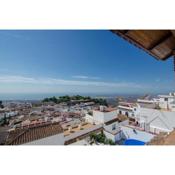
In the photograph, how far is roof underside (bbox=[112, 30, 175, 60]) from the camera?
124 cm

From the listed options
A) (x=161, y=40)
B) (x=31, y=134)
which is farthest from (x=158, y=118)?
(x=161, y=40)

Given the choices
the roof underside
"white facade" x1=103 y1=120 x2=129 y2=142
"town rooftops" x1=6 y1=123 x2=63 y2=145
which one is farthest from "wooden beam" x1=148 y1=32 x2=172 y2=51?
"white facade" x1=103 y1=120 x2=129 y2=142

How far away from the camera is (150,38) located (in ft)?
4.40

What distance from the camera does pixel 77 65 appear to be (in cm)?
1412

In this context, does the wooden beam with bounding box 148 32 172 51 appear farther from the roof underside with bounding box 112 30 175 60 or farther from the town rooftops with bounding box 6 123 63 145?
the town rooftops with bounding box 6 123 63 145

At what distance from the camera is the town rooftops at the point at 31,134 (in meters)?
4.88

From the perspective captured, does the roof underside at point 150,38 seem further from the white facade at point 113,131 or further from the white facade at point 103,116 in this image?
the white facade at point 103,116

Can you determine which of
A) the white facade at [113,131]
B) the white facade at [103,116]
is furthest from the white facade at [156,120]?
the white facade at [103,116]

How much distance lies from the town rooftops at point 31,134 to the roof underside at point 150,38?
4.51m
